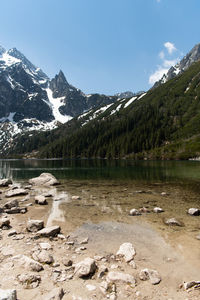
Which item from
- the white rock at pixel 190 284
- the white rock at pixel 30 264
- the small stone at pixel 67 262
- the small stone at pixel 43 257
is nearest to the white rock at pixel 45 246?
the small stone at pixel 43 257

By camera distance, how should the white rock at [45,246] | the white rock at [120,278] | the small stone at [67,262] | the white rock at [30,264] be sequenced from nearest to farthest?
the white rock at [120,278], the white rock at [30,264], the small stone at [67,262], the white rock at [45,246]

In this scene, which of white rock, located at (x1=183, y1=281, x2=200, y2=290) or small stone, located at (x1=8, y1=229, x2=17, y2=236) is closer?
white rock, located at (x1=183, y1=281, x2=200, y2=290)

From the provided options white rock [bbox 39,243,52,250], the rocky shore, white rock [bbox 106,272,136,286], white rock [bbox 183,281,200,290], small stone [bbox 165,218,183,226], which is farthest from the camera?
small stone [bbox 165,218,183,226]

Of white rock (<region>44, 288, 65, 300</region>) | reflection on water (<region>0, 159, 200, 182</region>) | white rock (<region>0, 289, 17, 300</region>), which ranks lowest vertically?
reflection on water (<region>0, 159, 200, 182</region>)

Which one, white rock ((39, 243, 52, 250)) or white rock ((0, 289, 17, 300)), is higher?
white rock ((0, 289, 17, 300))

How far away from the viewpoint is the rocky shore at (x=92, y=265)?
21.5ft

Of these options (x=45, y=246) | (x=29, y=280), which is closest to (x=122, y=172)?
(x=45, y=246)

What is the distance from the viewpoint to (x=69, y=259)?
8945 millimetres

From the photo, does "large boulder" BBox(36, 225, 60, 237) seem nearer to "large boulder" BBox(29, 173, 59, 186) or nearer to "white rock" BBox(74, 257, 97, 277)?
"white rock" BBox(74, 257, 97, 277)

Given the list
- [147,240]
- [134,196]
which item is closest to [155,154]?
[134,196]

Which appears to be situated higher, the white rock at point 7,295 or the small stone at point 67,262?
the white rock at point 7,295

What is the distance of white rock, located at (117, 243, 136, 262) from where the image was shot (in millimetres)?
9086

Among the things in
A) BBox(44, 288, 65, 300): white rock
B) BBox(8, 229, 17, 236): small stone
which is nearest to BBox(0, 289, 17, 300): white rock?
BBox(44, 288, 65, 300): white rock

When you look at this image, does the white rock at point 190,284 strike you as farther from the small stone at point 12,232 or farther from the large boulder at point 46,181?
the large boulder at point 46,181
